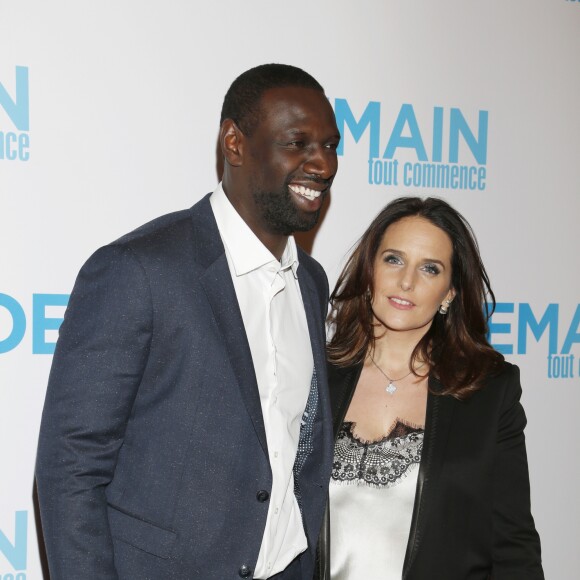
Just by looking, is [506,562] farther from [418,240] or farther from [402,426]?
[418,240]

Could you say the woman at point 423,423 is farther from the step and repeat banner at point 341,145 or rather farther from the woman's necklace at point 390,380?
the step and repeat banner at point 341,145

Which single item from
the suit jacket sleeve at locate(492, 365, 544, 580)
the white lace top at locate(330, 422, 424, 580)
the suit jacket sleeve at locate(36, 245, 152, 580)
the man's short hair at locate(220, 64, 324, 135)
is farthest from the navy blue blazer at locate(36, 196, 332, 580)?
the suit jacket sleeve at locate(492, 365, 544, 580)

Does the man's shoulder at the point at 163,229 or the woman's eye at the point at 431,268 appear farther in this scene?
the woman's eye at the point at 431,268

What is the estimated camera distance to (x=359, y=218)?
9.39ft

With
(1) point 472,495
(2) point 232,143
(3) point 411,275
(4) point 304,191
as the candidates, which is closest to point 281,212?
(4) point 304,191

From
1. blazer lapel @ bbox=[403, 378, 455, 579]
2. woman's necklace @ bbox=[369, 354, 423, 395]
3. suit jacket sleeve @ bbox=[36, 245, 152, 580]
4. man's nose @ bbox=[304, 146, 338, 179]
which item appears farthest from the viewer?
woman's necklace @ bbox=[369, 354, 423, 395]

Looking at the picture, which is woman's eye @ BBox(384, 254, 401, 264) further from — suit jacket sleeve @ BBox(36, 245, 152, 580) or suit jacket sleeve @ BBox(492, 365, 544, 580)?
suit jacket sleeve @ BBox(36, 245, 152, 580)

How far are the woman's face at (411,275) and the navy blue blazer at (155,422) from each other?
0.76 meters

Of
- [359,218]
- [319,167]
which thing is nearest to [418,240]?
[359,218]

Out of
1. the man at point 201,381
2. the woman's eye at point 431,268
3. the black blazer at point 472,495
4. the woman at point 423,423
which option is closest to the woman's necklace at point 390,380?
the woman at point 423,423

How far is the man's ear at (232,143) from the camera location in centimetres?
186

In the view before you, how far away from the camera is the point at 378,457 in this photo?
2213 millimetres

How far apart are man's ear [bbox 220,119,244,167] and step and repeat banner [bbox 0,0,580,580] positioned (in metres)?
0.70

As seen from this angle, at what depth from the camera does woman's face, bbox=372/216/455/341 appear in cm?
237
